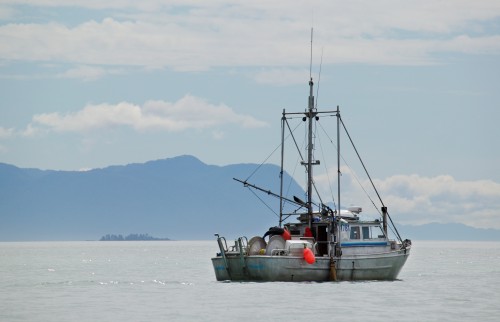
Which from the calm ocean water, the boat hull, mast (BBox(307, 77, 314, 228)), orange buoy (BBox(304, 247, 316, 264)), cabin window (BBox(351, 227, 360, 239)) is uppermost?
mast (BBox(307, 77, 314, 228))

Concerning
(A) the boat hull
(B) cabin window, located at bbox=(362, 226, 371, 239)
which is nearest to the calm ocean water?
(A) the boat hull

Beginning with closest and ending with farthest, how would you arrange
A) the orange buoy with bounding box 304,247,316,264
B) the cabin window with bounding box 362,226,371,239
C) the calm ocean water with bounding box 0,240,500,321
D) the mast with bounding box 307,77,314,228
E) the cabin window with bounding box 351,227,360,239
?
the calm ocean water with bounding box 0,240,500,321 → the orange buoy with bounding box 304,247,316,264 → the cabin window with bounding box 351,227,360,239 → the cabin window with bounding box 362,226,371,239 → the mast with bounding box 307,77,314,228

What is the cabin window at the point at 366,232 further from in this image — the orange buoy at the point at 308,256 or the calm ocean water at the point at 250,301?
the orange buoy at the point at 308,256

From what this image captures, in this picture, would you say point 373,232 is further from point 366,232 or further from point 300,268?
point 300,268

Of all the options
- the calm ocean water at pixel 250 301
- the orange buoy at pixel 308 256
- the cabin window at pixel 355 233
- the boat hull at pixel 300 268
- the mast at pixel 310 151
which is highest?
the mast at pixel 310 151

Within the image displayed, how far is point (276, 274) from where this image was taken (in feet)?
217

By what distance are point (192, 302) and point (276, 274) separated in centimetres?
769

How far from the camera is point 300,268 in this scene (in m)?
66.3

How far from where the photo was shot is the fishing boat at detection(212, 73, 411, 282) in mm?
66250

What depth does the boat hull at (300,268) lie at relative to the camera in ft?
217

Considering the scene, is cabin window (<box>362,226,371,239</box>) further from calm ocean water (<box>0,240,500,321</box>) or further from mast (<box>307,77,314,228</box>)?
mast (<box>307,77,314,228</box>)

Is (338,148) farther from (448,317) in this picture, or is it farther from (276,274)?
(448,317)

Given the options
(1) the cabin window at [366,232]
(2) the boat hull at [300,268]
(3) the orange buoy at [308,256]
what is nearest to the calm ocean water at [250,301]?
(2) the boat hull at [300,268]

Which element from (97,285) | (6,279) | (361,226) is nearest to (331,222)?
(361,226)
